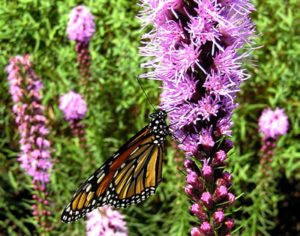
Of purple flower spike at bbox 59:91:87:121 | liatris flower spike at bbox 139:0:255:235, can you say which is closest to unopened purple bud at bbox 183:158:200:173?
liatris flower spike at bbox 139:0:255:235

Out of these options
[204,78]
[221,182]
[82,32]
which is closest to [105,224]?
[221,182]

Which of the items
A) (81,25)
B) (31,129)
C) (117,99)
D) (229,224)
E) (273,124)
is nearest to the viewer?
(229,224)

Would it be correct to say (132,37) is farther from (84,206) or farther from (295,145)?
(84,206)

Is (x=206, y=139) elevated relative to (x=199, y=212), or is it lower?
elevated

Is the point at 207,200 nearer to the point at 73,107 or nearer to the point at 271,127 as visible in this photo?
the point at 271,127

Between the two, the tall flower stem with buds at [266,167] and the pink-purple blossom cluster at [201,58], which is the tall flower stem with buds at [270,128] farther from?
the pink-purple blossom cluster at [201,58]
